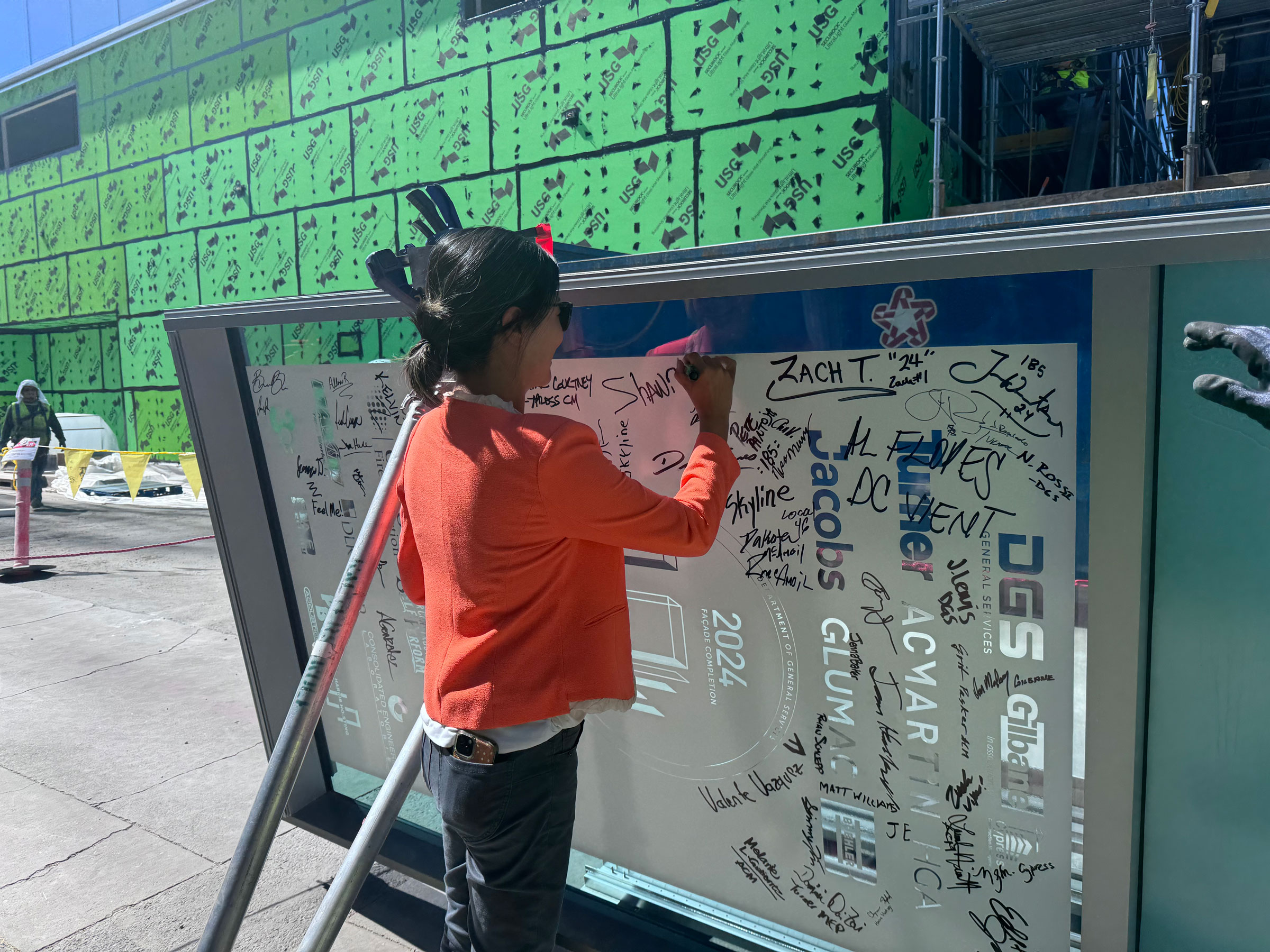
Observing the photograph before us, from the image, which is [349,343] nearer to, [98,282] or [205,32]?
[205,32]

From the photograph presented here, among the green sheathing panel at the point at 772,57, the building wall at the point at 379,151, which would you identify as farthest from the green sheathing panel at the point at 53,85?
the green sheathing panel at the point at 772,57

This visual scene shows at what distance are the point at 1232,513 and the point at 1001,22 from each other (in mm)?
8542

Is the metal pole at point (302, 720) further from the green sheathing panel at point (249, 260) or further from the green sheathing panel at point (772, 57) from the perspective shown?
the green sheathing panel at point (249, 260)

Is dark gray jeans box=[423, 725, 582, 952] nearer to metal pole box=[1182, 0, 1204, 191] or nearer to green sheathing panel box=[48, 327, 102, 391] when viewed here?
metal pole box=[1182, 0, 1204, 191]

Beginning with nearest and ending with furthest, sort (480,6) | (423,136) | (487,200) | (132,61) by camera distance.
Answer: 1. (480,6)
2. (487,200)
3. (423,136)
4. (132,61)

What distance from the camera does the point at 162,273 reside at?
1700cm

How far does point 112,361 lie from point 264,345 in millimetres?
18740

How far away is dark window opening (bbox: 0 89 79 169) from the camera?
18609 millimetres

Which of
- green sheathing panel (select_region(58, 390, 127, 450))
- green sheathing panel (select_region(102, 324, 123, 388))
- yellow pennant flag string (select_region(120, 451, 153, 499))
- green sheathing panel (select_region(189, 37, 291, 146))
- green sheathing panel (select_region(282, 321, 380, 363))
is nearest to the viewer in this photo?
green sheathing panel (select_region(282, 321, 380, 363))

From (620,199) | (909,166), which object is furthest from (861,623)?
(620,199)

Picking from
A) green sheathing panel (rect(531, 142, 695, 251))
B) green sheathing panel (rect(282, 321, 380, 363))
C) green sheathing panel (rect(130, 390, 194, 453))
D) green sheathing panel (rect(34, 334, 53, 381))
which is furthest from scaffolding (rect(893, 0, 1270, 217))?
green sheathing panel (rect(34, 334, 53, 381))

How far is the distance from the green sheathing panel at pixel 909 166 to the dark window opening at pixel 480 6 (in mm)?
5989

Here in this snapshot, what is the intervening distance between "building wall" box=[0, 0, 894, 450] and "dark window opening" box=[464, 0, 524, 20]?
15 centimetres

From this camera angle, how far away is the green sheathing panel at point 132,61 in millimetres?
16375
